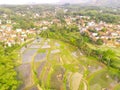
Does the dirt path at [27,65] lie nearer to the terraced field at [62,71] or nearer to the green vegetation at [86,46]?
the terraced field at [62,71]

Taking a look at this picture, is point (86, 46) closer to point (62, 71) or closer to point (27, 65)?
point (62, 71)

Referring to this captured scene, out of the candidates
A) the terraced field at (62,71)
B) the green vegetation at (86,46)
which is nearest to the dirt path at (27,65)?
the terraced field at (62,71)

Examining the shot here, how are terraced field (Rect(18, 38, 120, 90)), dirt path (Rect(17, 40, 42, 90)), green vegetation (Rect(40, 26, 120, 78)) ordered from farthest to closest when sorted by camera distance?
green vegetation (Rect(40, 26, 120, 78)), dirt path (Rect(17, 40, 42, 90)), terraced field (Rect(18, 38, 120, 90))

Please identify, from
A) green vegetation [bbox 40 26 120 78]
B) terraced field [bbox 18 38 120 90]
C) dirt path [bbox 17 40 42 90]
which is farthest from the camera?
green vegetation [bbox 40 26 120 78]

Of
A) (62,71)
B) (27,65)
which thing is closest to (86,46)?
(62,71)

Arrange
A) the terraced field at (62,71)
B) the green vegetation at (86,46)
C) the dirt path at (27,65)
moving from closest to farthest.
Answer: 1. the terraced field at (62,71)
2. the dirt path at (27,65)
3. the green vegetation at (86,46)

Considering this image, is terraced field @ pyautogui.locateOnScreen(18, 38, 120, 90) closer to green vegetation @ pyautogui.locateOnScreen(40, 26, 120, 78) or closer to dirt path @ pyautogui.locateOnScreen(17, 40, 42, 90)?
dirt path @ pyautogui.locateOnScreen(17, 40, 42, 90)

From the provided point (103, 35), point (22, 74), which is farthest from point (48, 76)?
point (103, 35)

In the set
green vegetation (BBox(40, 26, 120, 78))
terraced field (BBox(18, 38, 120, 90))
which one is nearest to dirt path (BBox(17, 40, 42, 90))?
terraced field (BBox(18, 38, 120, 90))
